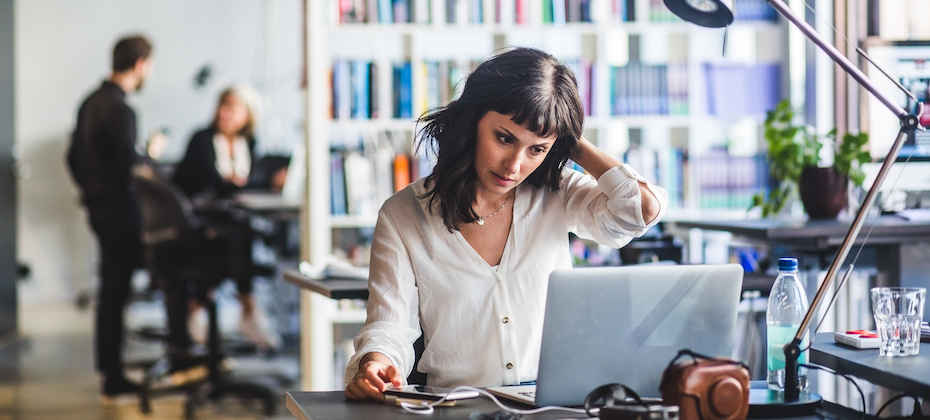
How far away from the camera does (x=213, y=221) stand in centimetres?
459

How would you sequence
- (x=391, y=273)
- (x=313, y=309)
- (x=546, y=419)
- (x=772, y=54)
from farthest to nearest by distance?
1. (x=772, y=54)
2. (x=313, y=309)
3. (x=391, y=273)
4. (x=546, y=419)

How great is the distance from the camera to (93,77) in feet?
23.6

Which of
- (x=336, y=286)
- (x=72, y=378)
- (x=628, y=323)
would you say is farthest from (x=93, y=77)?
(x=628, y=323)

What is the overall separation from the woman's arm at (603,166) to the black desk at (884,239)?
2.79 ft

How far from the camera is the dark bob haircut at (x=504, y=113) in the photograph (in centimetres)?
153

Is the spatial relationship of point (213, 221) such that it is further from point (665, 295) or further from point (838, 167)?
point (665, 295)

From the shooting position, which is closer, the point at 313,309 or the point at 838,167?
the point at 838,167

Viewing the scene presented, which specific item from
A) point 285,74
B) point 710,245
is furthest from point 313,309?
point 285,74

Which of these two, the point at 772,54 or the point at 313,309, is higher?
the point at 772,54

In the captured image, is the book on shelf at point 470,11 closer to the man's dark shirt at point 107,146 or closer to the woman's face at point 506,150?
the man's dark shirt at point 107,146

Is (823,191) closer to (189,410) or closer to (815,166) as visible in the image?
(815,166)

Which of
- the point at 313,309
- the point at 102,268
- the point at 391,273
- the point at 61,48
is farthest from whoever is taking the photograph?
the point at 61,48

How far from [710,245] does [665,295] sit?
260cm

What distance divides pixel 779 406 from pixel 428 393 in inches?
19.1
